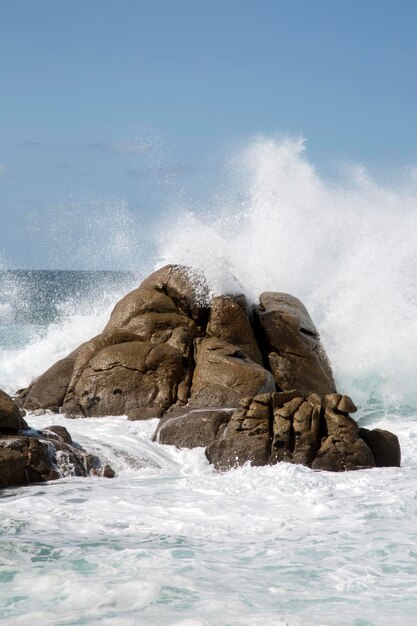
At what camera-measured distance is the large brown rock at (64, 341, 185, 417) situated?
1158cm

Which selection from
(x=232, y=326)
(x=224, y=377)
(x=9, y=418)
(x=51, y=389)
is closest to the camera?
(x=9, y=418)

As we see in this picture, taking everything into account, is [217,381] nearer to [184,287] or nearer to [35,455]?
[184,287]

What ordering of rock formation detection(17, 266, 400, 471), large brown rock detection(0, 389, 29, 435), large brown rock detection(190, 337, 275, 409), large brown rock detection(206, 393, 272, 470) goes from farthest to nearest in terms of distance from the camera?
large brown rock detection(190, 337, 275, 409) → rock formation detection(17, 266, 400, 471) → large brown rock detection(206, 393, 272, 470) → large brown rock detection(0, 389, 29, 435)

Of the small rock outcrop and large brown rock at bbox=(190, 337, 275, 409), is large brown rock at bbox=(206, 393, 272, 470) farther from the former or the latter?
large brown rock at bbox=(190, 337, 275, 409)

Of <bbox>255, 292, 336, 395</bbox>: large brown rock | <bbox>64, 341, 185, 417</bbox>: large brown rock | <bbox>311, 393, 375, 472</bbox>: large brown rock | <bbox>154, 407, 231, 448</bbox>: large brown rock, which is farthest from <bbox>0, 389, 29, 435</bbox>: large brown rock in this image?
<bbox>255, 292, 336, 395</bbox>: large brown rock

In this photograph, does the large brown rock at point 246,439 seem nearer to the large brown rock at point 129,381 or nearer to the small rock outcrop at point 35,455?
the small rock outcrop at point 35,455

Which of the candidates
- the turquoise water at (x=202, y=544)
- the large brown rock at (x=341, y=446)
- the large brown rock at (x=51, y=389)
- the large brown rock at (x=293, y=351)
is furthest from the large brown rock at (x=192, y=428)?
the large brown rock at (x=293, y=351)

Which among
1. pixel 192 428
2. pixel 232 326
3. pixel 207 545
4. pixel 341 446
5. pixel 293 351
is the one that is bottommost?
pixel 207 545

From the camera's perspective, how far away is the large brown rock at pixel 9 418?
8805 millimetres

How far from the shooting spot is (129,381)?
38.3 ft

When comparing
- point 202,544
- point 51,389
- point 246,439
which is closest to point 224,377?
point 246,439

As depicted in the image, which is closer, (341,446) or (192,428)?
(341,446)

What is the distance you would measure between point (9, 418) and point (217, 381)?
3430 millimetres

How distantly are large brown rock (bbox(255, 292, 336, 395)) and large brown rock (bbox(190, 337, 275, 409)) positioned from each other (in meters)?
0.95
